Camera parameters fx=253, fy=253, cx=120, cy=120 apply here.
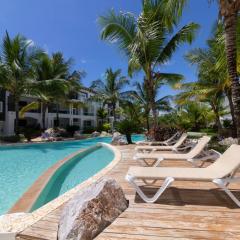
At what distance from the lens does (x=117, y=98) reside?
30.1m

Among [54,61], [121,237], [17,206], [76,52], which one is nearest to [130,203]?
[121,237]

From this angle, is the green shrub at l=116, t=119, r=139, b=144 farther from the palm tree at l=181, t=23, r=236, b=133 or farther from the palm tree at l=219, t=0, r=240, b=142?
the palm tree at l=219, t=0, r=240, b=142

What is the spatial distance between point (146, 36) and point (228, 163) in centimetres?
955

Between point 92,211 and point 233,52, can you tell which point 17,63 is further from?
point 92,211

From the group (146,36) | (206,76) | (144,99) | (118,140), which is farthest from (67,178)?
(144,99)

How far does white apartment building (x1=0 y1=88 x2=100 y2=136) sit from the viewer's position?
1101 inches

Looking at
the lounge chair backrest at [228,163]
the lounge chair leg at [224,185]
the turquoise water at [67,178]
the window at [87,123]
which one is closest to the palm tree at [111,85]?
the window at [87,123]

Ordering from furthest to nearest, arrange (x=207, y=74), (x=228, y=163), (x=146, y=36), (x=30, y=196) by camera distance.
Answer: (x=207, y=74)
(x=146, y=36)
(x=30, y=196)
(x=228, y=163)

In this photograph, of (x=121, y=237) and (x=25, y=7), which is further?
(x=25, y=7)

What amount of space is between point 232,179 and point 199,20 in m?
10.5

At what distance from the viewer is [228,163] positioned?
13.3 ft

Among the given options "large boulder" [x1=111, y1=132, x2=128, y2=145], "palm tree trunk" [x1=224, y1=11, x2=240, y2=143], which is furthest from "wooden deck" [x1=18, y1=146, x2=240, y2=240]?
"large boulder" [x1=111, y1=132, x2=128, y2=145]

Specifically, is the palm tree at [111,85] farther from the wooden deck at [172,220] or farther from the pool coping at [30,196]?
the wooden deck at [172,220]

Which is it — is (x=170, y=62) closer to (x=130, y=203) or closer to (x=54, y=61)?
(x=130, y=203)
